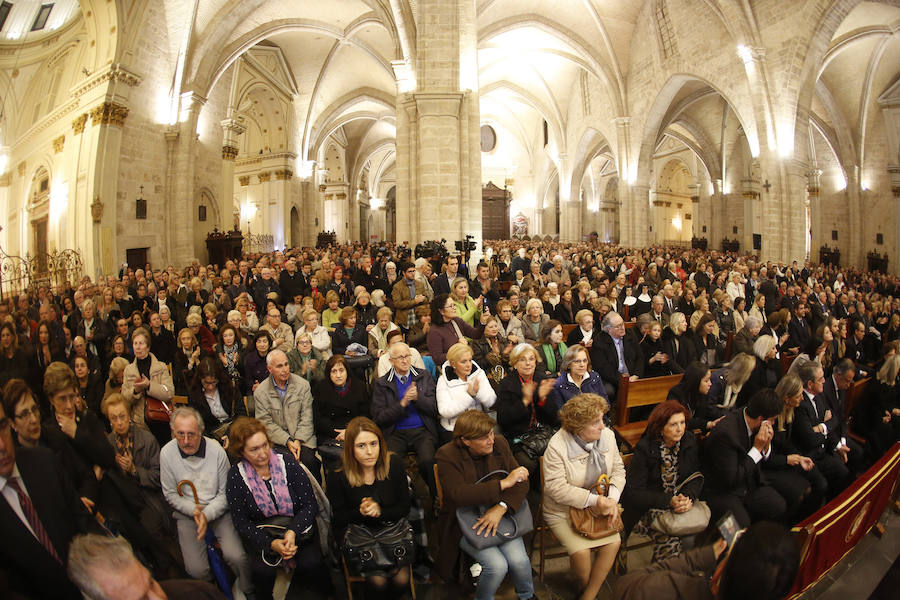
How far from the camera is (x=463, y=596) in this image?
9.61 ft

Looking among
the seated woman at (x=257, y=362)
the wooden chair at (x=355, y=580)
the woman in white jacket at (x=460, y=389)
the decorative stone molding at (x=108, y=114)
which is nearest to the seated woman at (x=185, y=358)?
the seated woman at (x=257, y=362)

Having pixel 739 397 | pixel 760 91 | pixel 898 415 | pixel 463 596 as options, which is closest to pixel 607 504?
pixel 463 596

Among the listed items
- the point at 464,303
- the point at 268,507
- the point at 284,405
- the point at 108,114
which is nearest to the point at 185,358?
the point at 284,405

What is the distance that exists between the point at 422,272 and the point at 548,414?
462 cm

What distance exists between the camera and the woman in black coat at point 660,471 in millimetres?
2965

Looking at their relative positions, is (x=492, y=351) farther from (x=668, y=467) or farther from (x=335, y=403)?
(x=668, y=467)

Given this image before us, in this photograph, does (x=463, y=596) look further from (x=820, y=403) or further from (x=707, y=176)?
(x=707, y=176)

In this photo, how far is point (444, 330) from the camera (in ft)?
17.1

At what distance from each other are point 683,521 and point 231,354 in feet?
14.1

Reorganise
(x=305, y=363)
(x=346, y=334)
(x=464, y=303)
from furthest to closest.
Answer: (x=464, y=303), (x=346, y=334), (x=305, y=363)

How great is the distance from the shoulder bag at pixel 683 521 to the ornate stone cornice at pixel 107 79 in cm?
1608

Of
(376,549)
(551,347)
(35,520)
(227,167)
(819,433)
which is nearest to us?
(35,520)

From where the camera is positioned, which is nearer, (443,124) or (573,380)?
(573,380)

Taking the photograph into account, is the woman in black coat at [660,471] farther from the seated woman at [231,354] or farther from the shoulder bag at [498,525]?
the seated woman at [231,354]
